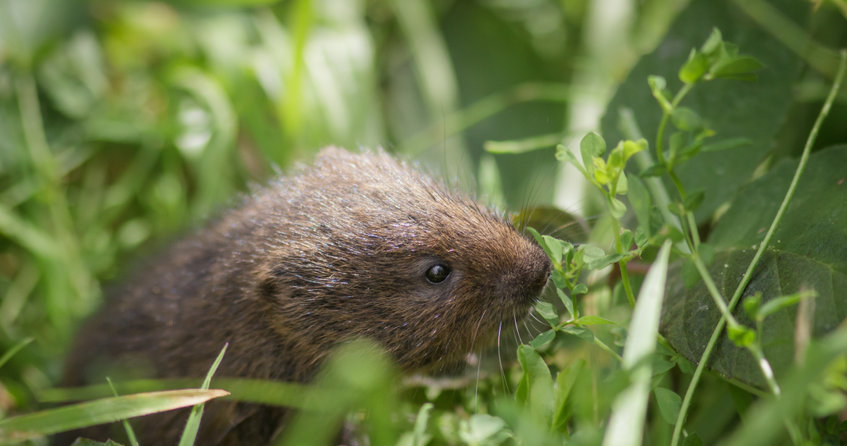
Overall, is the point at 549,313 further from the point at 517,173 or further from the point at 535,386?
the point at 517,173

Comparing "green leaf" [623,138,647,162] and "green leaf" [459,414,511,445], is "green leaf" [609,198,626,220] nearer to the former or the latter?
"green leaf" [623,138,647,162]

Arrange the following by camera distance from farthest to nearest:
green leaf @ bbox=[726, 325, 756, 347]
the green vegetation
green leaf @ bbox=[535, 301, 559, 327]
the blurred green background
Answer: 1. the blurred green background
2. green leaf @ bbox=[535, 301, 559, 327]
3. the green vegetation
4. green leaf @ bbox=[726, 325, 756, 347]

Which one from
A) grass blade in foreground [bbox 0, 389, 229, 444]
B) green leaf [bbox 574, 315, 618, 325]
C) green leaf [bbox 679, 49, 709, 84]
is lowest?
grass blade in foreground [bbox 0, 389, 229, 444]

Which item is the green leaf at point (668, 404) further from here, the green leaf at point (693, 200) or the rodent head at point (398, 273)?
the rodent head at point (398, 273)

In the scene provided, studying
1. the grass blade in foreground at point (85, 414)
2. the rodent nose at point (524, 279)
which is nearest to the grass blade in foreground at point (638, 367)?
the rodent nose at point (524, 279)

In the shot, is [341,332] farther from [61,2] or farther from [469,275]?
[61,2]

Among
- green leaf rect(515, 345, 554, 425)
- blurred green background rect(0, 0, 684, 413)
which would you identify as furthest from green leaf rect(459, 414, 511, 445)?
blurred green background rect(0, 0, 684, 413)

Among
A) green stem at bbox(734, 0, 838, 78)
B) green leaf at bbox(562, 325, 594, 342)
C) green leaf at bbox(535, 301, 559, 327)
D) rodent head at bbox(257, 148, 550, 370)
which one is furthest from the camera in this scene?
green stem at bbox(734, 0, 838, 78)
